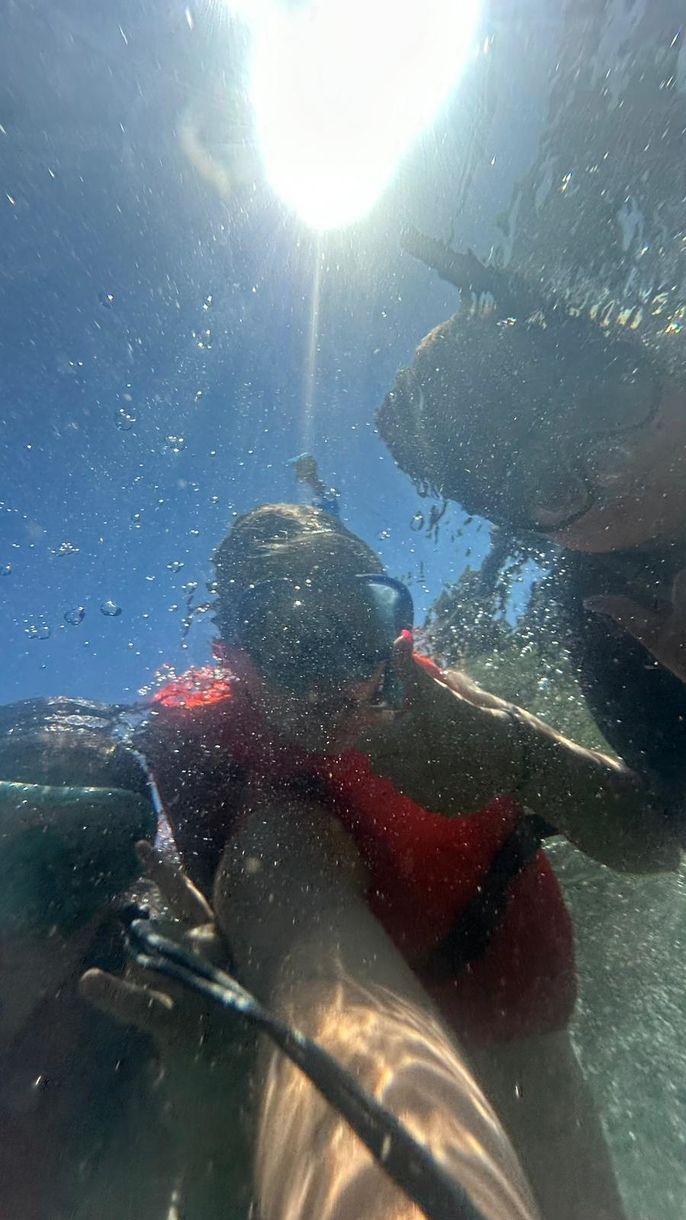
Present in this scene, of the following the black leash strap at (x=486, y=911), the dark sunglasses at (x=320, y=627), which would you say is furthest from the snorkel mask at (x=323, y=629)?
the black leash strap at (x=486, y=911)

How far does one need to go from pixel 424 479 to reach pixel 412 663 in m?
3.00

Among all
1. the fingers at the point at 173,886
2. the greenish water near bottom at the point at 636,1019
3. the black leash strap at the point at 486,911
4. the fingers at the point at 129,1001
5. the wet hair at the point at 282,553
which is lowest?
the greenish water near bottom at the point at 636,1019

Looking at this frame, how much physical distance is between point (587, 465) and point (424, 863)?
104 inches

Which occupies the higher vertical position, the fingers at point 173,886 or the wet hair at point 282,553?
the wet hair at point 282,553

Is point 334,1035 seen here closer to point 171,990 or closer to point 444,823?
point 171,990

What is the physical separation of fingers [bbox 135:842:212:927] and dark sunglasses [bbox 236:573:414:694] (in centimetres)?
100

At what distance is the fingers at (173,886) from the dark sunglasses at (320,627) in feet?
3.29

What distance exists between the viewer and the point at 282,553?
383 cm

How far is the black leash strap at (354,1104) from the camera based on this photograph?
1.00 m

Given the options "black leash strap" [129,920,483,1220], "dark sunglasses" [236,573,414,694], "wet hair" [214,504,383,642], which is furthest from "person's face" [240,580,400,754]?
"black leash strap" [129,920,483,1220]

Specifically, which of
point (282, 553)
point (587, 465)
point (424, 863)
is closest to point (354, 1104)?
point (424, 863)

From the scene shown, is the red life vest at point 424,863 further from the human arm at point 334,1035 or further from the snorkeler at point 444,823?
the human arm at point 334,1035

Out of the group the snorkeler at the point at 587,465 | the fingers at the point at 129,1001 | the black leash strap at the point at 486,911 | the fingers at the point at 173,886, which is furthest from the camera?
the snorkeler at the point at 587,465

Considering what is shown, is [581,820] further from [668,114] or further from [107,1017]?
[668,114]
